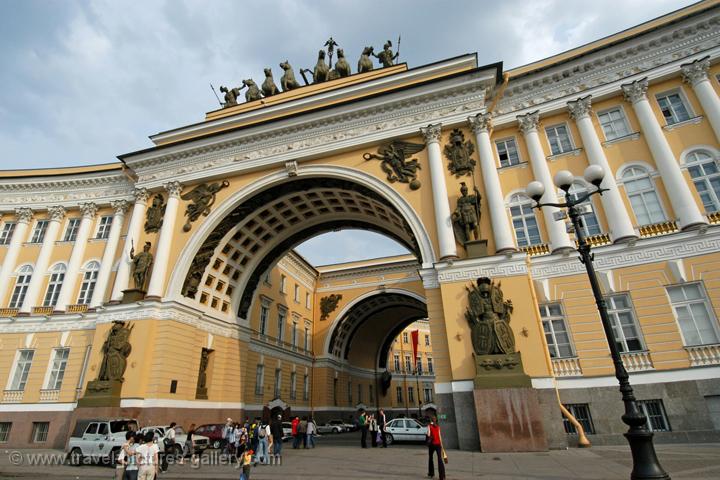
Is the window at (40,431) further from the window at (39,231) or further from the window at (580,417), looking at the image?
the window at (580,417)

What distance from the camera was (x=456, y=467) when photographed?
11.0 m

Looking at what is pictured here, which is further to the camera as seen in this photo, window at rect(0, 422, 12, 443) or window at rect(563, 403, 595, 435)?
window at rect(0, 422, 12, 443)

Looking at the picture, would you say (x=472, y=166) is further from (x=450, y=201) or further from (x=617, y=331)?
(x=617, y=331)

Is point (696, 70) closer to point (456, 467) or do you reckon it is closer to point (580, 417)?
point (580, 417)

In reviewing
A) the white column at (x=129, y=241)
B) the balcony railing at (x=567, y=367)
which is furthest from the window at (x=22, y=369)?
the balcony railing at (x=567, y=367)

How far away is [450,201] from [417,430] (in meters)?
11.8

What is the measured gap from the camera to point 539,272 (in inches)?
652

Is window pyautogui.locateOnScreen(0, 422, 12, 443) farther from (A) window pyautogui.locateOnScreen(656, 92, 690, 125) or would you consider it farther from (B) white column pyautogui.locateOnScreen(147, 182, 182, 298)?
(A) window pyautogui.locateOnScreen(656, 92, 690, 125)

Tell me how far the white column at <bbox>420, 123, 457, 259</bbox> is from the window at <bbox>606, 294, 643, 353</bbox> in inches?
255

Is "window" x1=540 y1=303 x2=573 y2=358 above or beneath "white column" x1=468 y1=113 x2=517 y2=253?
beneath

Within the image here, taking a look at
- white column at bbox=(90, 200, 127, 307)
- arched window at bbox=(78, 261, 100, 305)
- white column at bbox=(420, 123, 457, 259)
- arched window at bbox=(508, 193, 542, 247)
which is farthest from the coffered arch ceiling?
arched window at bbox=(78, 261, 100, 305)

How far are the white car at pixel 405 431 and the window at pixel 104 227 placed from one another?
71.7 feet

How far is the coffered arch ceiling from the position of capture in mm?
22438

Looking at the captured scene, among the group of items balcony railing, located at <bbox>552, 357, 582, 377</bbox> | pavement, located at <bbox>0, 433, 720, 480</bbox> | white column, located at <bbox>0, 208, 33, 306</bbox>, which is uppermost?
white column, located at <bbox>0, 208, 33, 306</bbox>
